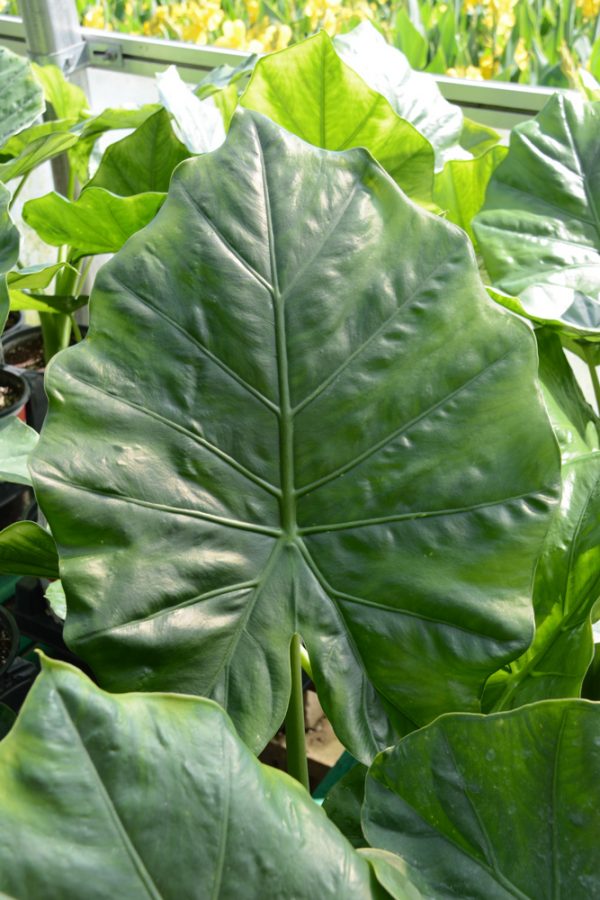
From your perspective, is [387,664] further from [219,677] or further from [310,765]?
[310,765]

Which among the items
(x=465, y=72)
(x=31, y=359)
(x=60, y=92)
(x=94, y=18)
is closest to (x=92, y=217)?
(x=60, y=92)

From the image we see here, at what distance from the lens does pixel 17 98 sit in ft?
4.25

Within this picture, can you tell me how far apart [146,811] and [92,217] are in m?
0.68

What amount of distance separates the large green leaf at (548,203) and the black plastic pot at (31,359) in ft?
3.48

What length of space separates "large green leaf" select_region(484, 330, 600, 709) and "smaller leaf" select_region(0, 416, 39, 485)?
0.45 m

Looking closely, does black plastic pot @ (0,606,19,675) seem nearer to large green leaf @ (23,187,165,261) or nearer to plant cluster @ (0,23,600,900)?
large green leaf @ (23,187,165,261)

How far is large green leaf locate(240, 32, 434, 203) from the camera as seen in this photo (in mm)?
1020

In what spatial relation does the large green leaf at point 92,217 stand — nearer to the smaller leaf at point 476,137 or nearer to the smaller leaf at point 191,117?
the smaller leaf at point 191,117

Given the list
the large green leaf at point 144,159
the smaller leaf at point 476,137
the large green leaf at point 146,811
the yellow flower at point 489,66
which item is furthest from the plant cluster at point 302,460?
the yellow flower at point 489,66

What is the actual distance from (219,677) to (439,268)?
33cm

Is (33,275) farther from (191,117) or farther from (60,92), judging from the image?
(60,92)

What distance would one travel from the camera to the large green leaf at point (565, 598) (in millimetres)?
747

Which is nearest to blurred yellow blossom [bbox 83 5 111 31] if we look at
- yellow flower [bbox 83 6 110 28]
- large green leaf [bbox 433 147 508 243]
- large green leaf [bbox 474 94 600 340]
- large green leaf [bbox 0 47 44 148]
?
yellow flower [bbox 83 6 110 28]

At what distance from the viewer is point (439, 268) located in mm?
708
